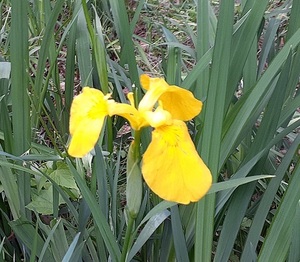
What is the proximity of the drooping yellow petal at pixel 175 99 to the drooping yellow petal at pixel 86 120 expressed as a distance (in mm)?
62

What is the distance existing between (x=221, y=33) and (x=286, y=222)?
34cm

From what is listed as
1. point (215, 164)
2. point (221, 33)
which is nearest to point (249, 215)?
point (215, 164)

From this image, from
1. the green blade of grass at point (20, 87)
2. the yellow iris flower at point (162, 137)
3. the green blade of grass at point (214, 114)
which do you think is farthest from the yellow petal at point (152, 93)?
the green blade of grass at point (20, 87)

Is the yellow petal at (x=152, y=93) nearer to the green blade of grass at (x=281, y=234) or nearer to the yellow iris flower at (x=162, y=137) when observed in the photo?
the yellow iris flower at (x=162, y=137)

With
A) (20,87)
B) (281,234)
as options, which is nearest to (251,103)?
(281,234)

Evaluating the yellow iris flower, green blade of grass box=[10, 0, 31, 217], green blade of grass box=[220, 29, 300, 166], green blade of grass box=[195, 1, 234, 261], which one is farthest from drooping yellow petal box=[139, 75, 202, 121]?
green blade of grass box=[10, 0, 31, 217]

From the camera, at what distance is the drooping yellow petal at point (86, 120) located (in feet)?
2.08

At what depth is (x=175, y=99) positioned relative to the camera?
75cm

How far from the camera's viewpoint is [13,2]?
3.39 ft

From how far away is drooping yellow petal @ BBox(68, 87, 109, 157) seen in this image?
2.08 ft

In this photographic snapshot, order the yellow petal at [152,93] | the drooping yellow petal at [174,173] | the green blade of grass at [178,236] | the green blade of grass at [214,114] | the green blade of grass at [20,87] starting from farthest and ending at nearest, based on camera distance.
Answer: the green blade of grass at [20,87], the green blade of grass at [178,236], the green blade of grass at [214,114], the yellow petal at [152,93], the drooping yellow petal at [174,173]

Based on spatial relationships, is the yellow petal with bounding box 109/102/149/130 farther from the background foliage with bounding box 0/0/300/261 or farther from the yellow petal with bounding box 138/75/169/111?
the background foliage with bounding box 0/0/300/261

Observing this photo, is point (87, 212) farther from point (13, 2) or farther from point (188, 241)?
point (13, 2)

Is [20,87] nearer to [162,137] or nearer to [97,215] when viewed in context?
[97,215]
